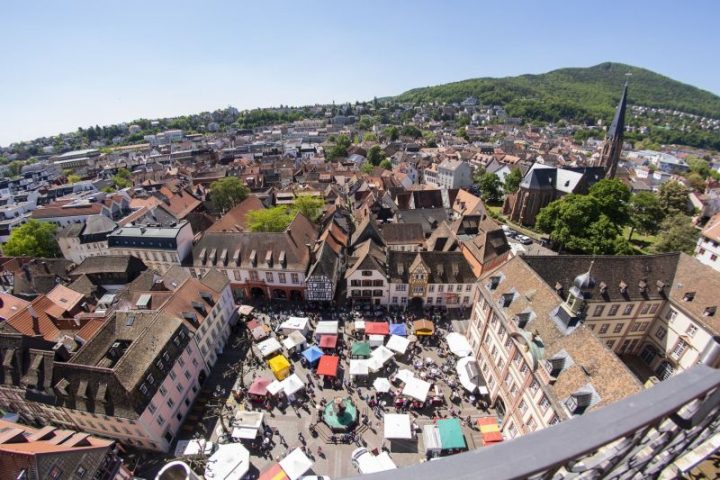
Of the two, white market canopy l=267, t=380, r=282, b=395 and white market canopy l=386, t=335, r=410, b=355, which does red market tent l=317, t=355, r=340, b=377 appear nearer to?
white market canopy l=267, t=380, r=282, b=395

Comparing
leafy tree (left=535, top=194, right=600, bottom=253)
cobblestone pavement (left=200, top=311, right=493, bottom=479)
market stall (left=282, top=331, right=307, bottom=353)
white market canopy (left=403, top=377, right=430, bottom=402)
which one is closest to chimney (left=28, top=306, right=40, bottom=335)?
cobblestone pavement (left=200, top=311, right=493, bottom=479)

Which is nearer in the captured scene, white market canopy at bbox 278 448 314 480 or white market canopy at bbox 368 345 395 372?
white market canopy at bbox 278 448 314 480

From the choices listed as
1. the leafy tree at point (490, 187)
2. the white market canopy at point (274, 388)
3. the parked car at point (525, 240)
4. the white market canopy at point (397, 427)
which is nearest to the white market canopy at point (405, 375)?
the white market canopy at point (397, 427)

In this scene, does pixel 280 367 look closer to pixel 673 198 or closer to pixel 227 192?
pixel 227 192

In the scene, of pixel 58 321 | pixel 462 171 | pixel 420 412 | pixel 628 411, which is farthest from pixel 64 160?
pixel 628 411

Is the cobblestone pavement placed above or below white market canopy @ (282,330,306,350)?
below

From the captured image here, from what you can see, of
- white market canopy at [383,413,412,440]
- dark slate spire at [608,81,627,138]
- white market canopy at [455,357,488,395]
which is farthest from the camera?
dark slate spire at [608,81,627,138]
